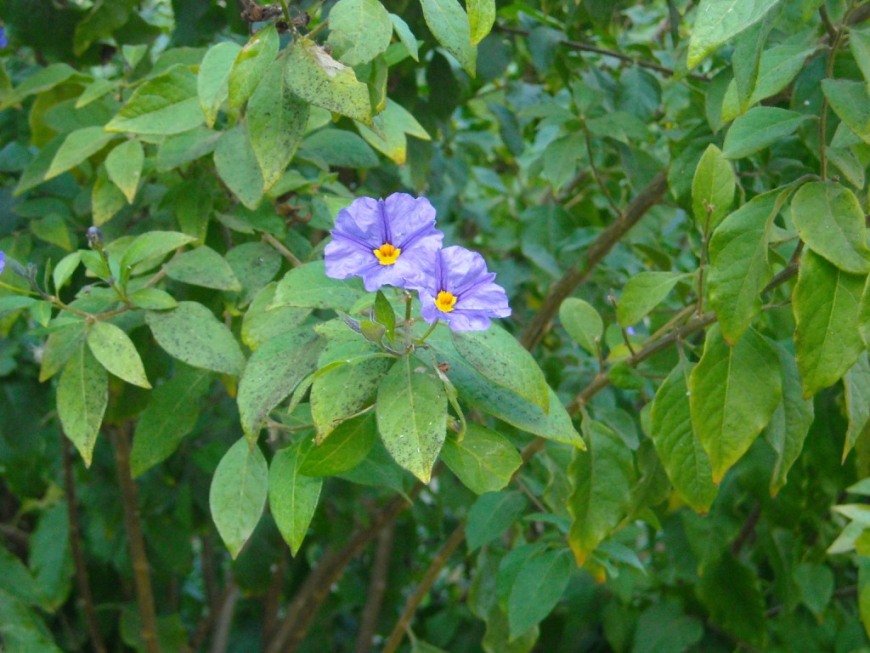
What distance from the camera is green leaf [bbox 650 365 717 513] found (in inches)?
38.2

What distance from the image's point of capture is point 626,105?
1501 millimetres

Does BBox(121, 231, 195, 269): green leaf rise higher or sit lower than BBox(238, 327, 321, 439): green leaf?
higher

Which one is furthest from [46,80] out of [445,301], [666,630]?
[666,630]

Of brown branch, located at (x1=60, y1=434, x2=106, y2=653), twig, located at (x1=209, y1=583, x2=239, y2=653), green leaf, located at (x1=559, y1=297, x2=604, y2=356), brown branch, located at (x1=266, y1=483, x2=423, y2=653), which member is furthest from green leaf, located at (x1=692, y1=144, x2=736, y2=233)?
twig, located at (x1=209, y1=583, x2=239, y2=653)

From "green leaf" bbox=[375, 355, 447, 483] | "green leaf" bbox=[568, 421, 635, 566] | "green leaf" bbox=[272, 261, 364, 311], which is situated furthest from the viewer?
"green leaf" bbox=[568, 421, 635, 566]

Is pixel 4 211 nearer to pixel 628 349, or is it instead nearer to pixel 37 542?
pixel 37 542

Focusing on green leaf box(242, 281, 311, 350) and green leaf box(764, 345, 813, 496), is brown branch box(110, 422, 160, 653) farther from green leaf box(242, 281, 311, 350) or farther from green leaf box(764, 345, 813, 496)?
green leaf box(764, 345, 813, 496)

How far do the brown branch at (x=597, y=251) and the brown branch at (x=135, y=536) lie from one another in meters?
0.58

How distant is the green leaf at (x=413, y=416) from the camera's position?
28.7 inches

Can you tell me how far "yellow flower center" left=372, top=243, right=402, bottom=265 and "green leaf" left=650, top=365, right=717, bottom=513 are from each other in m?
0.32

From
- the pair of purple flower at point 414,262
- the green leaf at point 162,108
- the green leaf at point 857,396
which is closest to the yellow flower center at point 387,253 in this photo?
the pair of purple flower at point 414,262

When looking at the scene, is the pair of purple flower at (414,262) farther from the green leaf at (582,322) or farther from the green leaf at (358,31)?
the green leaf at (582,322)

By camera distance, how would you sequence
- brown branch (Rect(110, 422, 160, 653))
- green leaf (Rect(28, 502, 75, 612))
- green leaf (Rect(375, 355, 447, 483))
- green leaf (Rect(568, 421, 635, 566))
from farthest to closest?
1. green leaf (Rect(28, 502, 75, 612))
2. brown branch (Rect(110, 422, 160, 653))
3. green leaf (Rect(568, 421, 635, 566))
4. green leaf (Rect(375, 355, 447, 483))

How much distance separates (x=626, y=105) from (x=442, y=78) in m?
0.27
